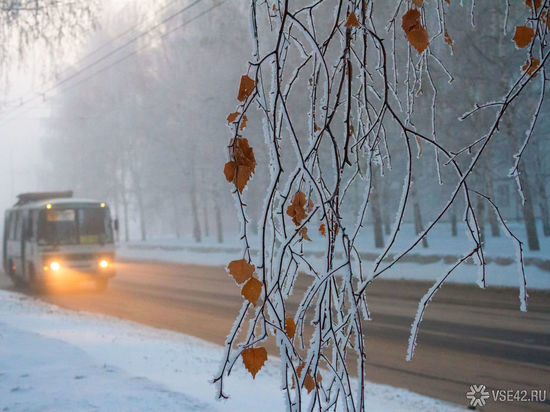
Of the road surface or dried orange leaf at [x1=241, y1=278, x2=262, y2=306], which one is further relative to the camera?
the road surface

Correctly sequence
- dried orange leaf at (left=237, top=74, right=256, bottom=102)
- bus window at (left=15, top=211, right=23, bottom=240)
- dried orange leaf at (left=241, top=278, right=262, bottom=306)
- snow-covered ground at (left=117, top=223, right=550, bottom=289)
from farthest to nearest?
bus window at (left=15, top=211, right=23, bottom=240), snow-covered ground at (left=117, top=223, right=550, bottom=289), dried orange leaf at (left=237, top=74, right=256, bottom=102), dried orange leaf at (left=241, top=278, right=262, bottom=306)

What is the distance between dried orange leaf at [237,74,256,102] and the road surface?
4680mm

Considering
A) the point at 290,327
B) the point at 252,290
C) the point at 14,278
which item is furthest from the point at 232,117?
the point at 14,278

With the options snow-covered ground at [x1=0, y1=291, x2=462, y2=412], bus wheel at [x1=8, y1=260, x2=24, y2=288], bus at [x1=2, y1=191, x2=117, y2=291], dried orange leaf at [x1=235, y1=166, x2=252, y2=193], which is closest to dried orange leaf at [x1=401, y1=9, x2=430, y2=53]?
dried orange leaf at [x1=235, y1=166, x2=252, y2=193]

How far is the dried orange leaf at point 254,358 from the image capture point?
1.36 meters

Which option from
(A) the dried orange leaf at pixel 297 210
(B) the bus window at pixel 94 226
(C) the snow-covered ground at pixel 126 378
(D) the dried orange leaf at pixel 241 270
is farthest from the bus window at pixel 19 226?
(D) the dried orange leaf at pixel 241 270

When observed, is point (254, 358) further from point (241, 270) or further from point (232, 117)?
point (232, 117)

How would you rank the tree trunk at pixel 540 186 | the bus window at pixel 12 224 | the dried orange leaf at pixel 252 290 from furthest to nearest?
1. the bus window at pixel 12 224
2. the tree trunk at pixel 540 186
3. the dried orange leaf at pixel 252 290

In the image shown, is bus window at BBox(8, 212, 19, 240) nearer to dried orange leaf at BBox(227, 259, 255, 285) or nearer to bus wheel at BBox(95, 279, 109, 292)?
bus wheel at BBox(95, 279, 109, 292)

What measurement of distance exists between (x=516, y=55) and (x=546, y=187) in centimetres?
517

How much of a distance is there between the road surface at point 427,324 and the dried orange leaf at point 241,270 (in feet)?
15.1

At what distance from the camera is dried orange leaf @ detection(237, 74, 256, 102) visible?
4.76ft

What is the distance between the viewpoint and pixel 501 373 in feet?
20.4

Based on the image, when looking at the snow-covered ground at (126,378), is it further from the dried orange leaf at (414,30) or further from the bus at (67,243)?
the bus at (67,243)
